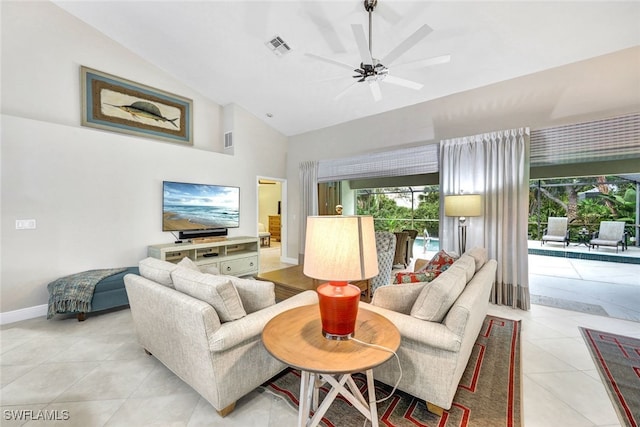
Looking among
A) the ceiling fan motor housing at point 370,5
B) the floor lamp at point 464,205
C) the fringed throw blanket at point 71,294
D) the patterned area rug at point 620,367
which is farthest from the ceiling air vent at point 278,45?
the patterned area rug at point 620,367

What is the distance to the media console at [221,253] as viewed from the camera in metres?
4.11

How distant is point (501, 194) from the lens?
11.7 feet

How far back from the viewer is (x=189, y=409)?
1686mm

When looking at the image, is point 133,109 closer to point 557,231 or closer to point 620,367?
point 620,367

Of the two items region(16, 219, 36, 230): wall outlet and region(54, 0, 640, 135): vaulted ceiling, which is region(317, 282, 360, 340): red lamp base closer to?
region(54, 0, 640, 135): vaulted ceiling

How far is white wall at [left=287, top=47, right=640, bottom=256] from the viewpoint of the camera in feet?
9.82

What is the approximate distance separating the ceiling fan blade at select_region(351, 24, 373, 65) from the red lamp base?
202 centimetres

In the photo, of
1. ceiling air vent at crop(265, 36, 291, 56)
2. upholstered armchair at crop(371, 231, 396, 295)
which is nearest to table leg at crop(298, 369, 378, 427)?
upholstered armchair at crop(371, 231, 396, 295)

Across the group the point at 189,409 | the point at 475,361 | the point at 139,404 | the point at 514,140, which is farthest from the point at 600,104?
the point at 139,404

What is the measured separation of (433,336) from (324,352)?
0.70 meters

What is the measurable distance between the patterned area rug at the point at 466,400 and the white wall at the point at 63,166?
11.0 ft

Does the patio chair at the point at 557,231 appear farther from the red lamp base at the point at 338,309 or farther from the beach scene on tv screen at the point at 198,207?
the red lamp base at the point at 338,309

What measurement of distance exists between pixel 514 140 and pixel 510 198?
76 cm

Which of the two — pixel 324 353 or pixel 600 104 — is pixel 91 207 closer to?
pixel 324 353
